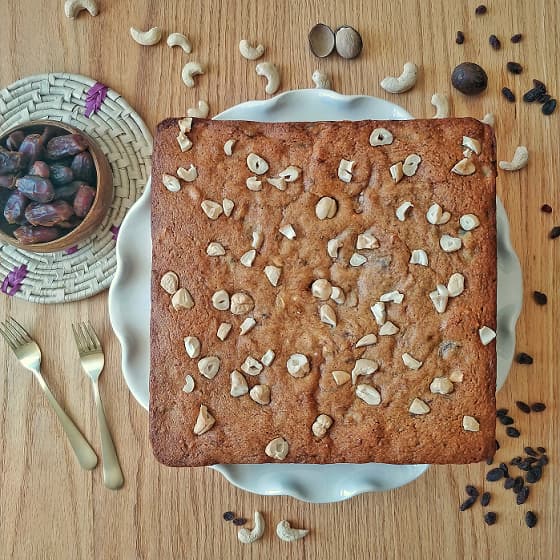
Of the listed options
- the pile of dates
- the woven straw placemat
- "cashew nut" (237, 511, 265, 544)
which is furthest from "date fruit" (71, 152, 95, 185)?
"cashew nut" (237, 511, 265, 544)

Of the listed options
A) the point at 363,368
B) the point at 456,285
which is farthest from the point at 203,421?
the point at 456,285

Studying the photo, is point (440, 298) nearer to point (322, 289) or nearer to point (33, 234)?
point (322, 289)

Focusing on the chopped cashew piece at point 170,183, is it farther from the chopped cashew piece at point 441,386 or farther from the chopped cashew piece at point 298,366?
the chopped cashew piece at point 441,386

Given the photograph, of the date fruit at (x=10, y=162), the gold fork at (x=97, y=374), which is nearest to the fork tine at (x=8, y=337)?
the gold fork at (x=97, y=374)

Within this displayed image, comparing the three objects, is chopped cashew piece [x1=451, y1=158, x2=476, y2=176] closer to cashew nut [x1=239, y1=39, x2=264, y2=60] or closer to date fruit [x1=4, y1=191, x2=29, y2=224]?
cashew nut [x1=239, y1=39, x2=264, y2=60]

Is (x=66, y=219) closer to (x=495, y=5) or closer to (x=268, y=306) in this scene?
(x=268, y=306)

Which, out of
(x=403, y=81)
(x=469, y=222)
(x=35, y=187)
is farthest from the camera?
(x=403, y=81)
